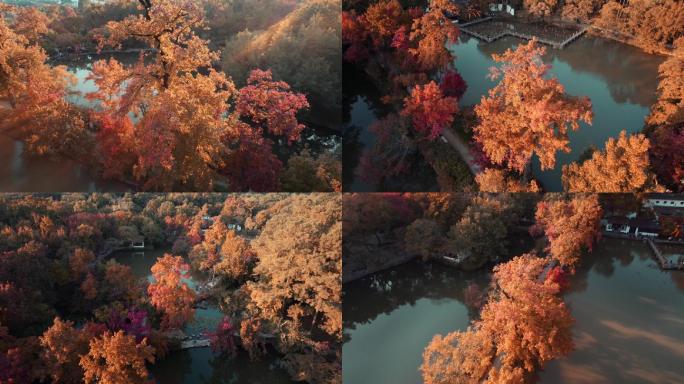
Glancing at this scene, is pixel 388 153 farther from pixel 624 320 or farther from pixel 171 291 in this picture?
pixel 624 320

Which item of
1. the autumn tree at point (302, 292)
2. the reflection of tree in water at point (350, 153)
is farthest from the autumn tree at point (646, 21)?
the autumn tree at point (302, 292)

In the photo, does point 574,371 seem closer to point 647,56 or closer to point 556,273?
point 556,273

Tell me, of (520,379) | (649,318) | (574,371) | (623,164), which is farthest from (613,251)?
(520,379)

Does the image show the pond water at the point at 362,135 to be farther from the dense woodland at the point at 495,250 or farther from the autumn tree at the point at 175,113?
the autumn tree at the point at 175,113

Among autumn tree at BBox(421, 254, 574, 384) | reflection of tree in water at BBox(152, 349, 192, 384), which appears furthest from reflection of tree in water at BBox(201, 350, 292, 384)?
autumn tree at BBox(421, 254, 574, 384)

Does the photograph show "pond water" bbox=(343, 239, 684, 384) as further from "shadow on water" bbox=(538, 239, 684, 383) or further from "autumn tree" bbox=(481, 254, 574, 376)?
"autumn tree" bbox=(481, 254, 574, 376)

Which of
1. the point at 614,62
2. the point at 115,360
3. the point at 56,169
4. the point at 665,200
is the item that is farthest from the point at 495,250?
the point at 56,169

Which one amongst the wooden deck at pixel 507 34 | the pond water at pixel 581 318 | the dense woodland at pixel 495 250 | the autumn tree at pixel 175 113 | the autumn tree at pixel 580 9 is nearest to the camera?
the autumn tree at pixel 175 113
